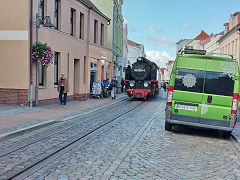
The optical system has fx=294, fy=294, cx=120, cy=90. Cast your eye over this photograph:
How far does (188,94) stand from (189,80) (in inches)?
16.9

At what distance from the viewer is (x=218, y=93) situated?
867cm

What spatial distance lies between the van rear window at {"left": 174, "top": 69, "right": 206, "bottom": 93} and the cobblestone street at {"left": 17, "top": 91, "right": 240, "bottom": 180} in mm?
1488

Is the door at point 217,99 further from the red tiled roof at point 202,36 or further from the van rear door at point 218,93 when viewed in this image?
the red tiled roof at point 202,36

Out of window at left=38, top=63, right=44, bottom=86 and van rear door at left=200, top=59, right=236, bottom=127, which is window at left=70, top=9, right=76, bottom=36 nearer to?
window at left=38, top=63, right=44, bottom=86

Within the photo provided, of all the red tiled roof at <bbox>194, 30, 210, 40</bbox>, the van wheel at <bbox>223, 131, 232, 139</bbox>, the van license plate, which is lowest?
the van wheel at <bbox>223, 131, 232, 139</bbox>

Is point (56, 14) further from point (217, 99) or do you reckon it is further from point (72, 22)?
point (217, 99)

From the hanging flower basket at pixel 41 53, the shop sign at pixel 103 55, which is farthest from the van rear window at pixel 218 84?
the shop sign at pixel 103 55

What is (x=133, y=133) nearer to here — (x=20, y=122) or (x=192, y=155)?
(x=192, y=155)

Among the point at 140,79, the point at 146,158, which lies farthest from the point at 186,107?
the point at 140,79

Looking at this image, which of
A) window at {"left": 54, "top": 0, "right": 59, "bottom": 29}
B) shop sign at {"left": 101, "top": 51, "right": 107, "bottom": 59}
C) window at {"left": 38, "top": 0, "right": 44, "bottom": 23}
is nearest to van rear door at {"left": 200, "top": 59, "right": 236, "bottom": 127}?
window at {"left": 38, "top": 0, "right": 44, "bottom": 23}

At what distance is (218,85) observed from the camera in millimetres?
8734

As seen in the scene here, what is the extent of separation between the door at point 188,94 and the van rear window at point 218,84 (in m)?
0.17

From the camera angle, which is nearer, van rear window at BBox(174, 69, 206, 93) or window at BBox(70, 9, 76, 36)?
van rear window at BBox(174, 69, 206, 93)

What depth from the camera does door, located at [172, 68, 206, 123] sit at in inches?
Answer: 347
